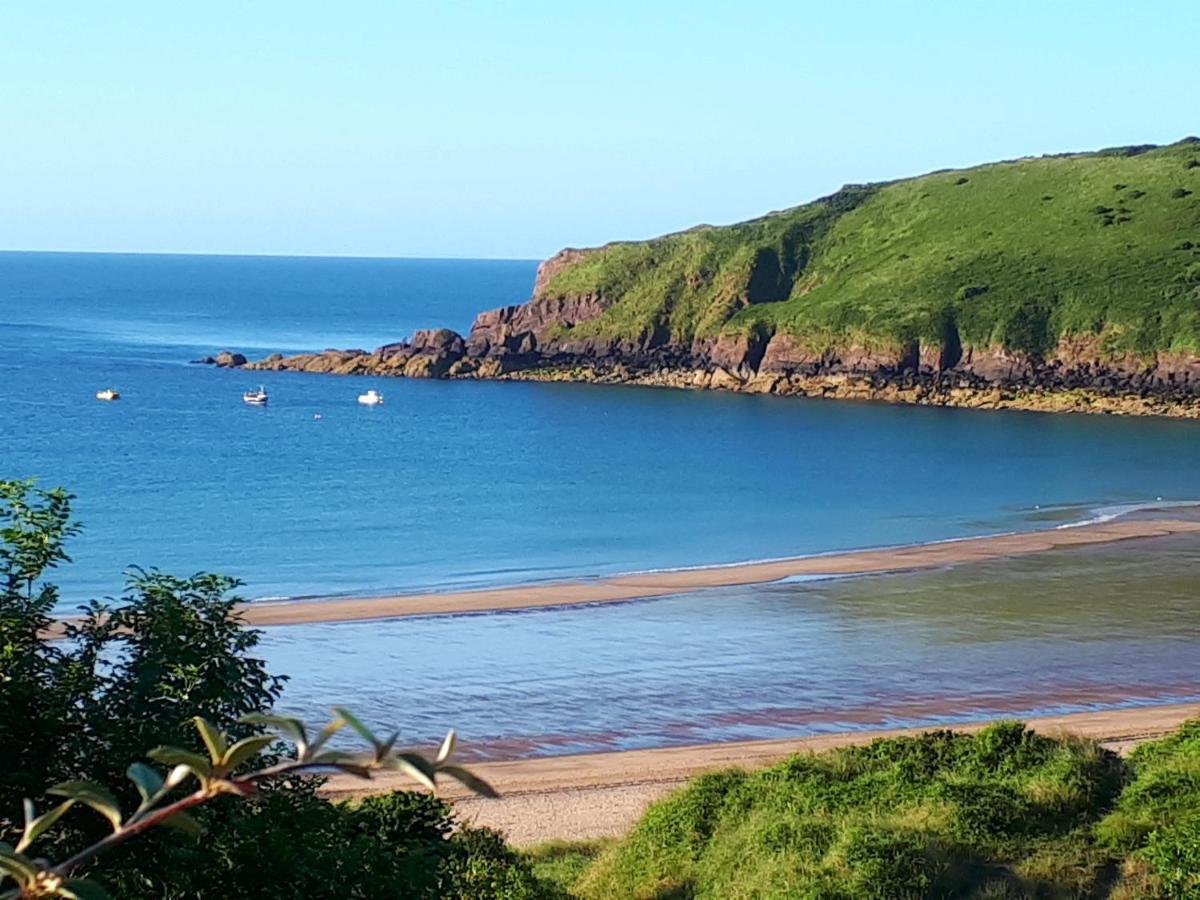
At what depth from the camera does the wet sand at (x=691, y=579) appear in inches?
1628

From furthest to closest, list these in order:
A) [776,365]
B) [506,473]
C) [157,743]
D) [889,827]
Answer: [776,365] → [506,473] → [889,827] → [157,743]

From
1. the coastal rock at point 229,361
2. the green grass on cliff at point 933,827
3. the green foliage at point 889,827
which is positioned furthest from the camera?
the coastal rock at point 229,361

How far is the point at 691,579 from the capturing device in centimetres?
4738

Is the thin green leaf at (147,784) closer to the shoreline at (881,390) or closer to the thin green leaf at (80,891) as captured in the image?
the thin green leaf at (80,891)

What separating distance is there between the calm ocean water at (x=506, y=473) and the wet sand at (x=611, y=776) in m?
19.5

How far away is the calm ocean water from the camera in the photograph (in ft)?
170

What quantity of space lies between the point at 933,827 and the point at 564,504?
162 ft

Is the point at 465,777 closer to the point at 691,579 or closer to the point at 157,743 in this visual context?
the point at 157,743

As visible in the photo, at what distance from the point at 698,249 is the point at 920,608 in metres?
99.3

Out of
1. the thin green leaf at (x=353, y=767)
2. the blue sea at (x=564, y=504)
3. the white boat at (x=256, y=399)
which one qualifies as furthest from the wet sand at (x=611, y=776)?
the white boat at (x=256, y=399)

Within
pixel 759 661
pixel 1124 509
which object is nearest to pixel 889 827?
pixel 759 661

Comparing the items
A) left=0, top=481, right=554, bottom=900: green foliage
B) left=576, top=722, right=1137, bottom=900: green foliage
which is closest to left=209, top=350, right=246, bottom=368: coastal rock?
left=576, top=722, right=1137, bottom=900: green foliage

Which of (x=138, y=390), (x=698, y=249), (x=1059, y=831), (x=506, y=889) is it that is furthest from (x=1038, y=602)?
(x=698, y=249)

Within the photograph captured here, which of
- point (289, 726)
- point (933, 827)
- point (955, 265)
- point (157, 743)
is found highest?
point (955, 265)
